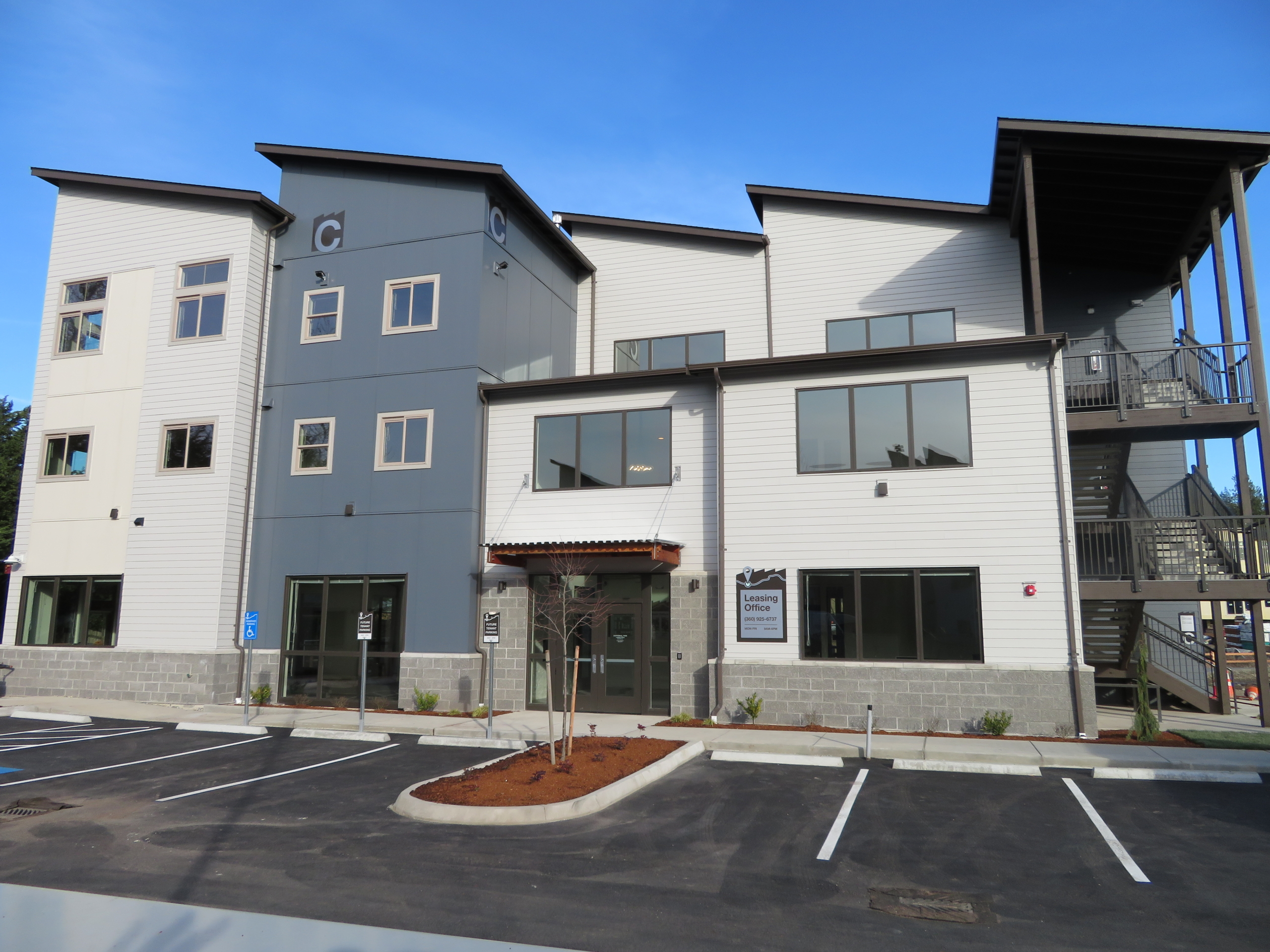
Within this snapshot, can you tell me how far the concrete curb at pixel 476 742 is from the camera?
14750mm

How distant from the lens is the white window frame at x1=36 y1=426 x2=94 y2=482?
72.9ft

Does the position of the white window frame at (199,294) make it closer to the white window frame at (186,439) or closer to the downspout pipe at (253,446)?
the downspout pipe at (253,446)

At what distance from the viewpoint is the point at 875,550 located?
1669 cm

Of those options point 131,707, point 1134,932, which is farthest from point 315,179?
point 1134,932

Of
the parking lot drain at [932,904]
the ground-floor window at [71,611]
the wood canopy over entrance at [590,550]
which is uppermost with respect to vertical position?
the wood canopy over entrance at [590,550]

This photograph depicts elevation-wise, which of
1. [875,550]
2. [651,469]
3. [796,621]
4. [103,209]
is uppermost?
[103,209]

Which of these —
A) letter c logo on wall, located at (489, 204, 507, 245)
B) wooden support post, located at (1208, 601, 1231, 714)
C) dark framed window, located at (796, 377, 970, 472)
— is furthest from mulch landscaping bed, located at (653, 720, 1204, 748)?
letter c logo on wall, located at (489, 204, 507, 245)

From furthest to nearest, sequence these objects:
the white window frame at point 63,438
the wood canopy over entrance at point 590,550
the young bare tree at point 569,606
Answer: the white window frame at point 63,438 → the young bare tree at point 569,606 → the wood canopy over entrance at point 590,550

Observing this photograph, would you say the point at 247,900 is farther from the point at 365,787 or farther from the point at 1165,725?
the point at 1165,725

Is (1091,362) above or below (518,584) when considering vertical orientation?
above

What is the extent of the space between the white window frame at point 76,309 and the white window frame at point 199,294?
217 centimetres

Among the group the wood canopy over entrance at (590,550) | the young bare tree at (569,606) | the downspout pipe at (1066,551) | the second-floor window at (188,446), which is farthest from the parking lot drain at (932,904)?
the second-floor window at (188,446)

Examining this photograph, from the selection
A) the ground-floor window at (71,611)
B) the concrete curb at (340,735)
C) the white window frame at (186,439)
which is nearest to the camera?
the concrete curb at (340,735)

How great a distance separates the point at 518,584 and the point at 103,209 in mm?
15323
